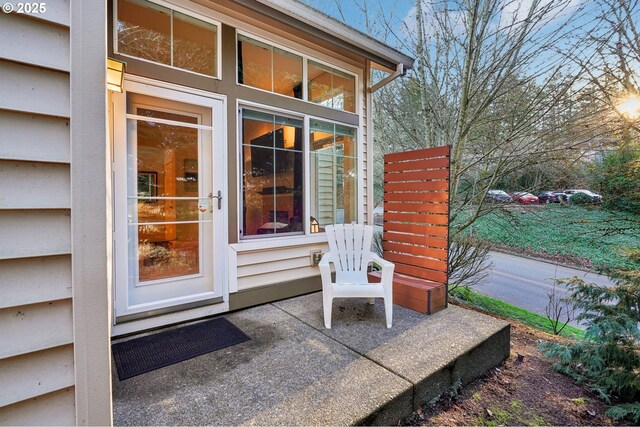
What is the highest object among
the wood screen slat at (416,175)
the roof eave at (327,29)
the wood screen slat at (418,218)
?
the roof eave at (327,29)

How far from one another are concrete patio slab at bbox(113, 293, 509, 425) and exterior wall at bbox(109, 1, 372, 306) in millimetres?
527

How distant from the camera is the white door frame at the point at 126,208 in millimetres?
2236

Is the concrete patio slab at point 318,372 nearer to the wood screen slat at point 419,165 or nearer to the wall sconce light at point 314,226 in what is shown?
the wall sconce light at point 314,226

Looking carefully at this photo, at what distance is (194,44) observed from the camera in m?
2.59

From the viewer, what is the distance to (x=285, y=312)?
8.93ft

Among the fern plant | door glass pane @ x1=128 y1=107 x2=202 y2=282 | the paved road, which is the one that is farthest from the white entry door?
the paved road

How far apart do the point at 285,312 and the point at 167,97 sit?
2.18 metres

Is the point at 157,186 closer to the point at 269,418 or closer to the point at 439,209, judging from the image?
the point at 269,418

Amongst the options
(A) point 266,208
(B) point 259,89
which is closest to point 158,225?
(A) point 266,208

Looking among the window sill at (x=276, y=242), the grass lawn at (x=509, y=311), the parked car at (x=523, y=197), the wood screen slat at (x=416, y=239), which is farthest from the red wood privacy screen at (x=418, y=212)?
the parked car at (x=523, y=197)

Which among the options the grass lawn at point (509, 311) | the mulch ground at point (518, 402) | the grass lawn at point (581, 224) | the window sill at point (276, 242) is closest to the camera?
the mulch ground at point (518, 402)

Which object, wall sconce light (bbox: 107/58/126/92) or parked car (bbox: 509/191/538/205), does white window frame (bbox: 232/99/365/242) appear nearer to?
wall sconce light (bbox: 107/58/126/92)

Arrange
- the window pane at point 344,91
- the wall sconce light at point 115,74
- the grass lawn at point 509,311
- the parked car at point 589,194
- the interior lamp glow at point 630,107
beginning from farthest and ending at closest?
the grass lawn at point 509,311 → the parked car at point 589,194 → the window pane at point 344,91 → the interior lamp glow at point 630,107 → the wall sconce light at point 115,74

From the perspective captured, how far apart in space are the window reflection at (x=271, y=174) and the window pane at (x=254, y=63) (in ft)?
1.01
